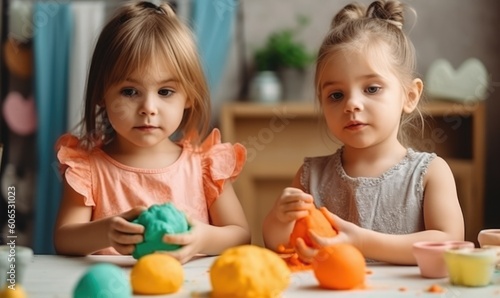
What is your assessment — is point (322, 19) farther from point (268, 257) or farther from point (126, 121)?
point (268, 257)

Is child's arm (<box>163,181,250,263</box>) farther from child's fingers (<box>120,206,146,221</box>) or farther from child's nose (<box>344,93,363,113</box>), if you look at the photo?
child's nose (<box>344,93,363,113</box>)

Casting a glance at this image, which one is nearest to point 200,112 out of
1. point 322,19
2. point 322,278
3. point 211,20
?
point 322,278

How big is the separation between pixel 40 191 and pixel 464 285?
2444mm

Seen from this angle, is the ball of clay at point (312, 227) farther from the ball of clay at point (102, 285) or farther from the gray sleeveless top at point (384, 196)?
the ball of clay at point (102, 285)

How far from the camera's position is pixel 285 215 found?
43.6 inches

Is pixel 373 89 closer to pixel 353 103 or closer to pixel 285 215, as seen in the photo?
pixel 353 103

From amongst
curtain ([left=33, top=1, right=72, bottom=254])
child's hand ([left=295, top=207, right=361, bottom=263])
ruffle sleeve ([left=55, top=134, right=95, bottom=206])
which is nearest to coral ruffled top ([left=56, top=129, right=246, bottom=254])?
ruffle sleeve ([left=55, top=134, right=95, bottom=206])

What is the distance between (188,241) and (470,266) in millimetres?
386

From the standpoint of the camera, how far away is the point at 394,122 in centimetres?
128

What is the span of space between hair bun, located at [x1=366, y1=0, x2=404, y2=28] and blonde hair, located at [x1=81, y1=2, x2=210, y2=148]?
33cm

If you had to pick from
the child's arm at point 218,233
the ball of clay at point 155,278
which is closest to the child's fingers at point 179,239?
the child's arm at point 218,233

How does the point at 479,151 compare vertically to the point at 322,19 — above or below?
below

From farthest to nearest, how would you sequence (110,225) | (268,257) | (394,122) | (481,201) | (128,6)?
(481,201)
(128,6)
(394,122)
(110,225)
(268,257)

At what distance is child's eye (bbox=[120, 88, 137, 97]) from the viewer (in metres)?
1.32
